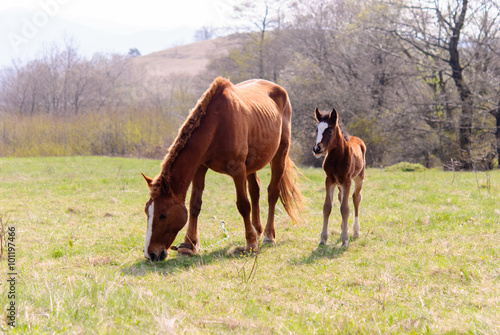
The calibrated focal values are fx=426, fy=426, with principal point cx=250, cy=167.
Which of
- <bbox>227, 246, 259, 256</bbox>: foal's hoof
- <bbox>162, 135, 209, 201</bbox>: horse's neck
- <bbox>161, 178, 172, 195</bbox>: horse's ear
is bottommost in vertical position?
<bbox>227, 246, 259, 256</bbox>: foal's hoof

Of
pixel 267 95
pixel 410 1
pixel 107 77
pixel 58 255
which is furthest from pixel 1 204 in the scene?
pixel 107 77

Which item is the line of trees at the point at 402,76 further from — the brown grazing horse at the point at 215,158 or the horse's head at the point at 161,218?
the horse's head at the point at 161,218

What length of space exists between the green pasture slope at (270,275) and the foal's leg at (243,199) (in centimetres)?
24

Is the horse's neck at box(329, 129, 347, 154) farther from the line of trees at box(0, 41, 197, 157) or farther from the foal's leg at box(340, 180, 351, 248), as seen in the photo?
the line of trees at box(0, 41, 197, 157)

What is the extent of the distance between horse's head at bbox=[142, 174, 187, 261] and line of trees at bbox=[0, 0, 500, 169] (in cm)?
800

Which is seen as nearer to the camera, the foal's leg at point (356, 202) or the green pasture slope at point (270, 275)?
the green pasture slope at point (270, 275)

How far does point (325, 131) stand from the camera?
222 inches

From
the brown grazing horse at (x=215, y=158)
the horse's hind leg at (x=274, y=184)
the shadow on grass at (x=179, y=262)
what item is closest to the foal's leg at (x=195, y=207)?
the brown grazing horse at (x=215, y=158)

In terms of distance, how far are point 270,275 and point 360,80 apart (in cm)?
2000

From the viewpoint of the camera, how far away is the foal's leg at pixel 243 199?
5195 millimetres

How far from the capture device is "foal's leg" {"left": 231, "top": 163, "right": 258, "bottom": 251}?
5195 millimetres

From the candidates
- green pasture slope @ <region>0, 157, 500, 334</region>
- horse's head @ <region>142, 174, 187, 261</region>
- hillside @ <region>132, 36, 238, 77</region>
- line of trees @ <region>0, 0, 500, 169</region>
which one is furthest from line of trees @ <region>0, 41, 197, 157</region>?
hillside @ <region>132, 36, 238, 77</region>

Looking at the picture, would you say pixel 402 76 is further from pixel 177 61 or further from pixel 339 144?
pixel 177 61

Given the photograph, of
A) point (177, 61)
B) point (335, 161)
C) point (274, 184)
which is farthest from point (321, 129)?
point (177, 61)
